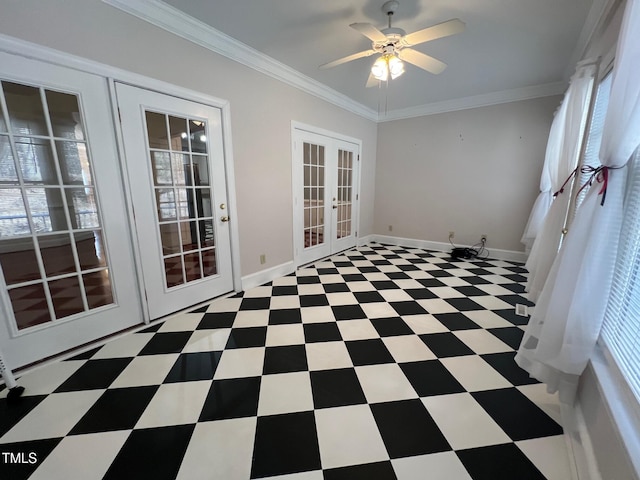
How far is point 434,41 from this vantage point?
238 centimetres

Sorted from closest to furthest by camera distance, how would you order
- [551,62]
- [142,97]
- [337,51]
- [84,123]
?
[84,123] → [142,97] → [337,51] → [551,62]

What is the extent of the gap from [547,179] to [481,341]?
2.58m

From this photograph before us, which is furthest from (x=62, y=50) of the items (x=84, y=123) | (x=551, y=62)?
(x=551, y=62)

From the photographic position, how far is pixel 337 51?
261 cm

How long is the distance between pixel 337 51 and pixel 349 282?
254 centimetres

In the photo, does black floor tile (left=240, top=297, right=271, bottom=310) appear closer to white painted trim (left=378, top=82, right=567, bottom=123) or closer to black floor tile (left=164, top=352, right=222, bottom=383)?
black floor tile (left=164, top=352, right=222, bottom=383)

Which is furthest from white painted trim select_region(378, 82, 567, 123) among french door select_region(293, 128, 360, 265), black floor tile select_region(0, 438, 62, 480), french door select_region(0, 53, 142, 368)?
black floor tile select_region(0, 438, 62, 480)

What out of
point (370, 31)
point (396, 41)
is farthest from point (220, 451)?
point (396, 41)

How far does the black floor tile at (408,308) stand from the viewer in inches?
96.7

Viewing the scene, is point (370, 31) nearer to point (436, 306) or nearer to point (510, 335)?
point (436, 306)

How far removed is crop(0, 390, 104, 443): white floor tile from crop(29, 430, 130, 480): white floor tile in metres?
0.12

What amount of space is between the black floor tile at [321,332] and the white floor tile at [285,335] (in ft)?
0.17

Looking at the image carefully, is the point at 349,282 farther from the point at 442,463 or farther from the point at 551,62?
the point at 551,62

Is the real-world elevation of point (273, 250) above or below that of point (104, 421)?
above
